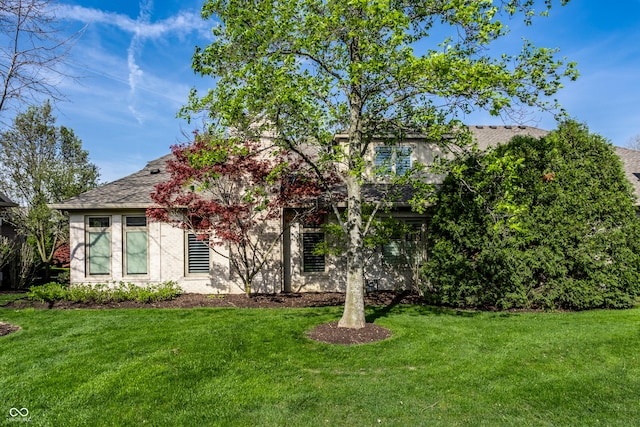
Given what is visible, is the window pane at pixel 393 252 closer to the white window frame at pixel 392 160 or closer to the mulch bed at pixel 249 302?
the mulch bed at pixel 249 302

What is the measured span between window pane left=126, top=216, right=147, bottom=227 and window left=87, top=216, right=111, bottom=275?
59 cm

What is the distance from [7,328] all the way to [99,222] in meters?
4.63

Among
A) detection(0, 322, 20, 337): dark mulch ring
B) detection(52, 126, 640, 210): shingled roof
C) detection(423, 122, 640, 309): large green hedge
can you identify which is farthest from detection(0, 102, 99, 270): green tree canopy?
detection(423, 122, 640, 309): large green hedge

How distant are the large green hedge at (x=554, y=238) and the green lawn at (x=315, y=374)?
119 cm

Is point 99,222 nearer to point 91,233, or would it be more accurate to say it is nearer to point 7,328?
point 91,233

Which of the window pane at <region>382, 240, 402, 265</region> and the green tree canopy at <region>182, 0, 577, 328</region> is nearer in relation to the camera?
the green tree canopy at <region>182, 0, 577, 328</region>

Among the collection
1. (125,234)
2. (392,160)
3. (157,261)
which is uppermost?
(392,160)

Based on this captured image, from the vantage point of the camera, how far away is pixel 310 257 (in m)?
12.0

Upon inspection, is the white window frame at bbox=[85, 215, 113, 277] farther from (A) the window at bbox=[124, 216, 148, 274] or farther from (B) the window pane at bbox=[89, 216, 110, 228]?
(A) the window at bbox=[124, 216, 148, 274]

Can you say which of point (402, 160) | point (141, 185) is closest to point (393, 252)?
point (402, 160)

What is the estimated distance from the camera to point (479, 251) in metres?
9.34

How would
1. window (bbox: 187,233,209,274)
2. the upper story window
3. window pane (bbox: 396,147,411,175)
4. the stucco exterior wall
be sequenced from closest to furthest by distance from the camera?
window pane (bbox: 396,147,411,175) < the stucco exterior wall < window (bbox: 187,233,209,274) < the upper story window

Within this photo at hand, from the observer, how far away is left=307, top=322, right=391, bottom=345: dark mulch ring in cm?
645

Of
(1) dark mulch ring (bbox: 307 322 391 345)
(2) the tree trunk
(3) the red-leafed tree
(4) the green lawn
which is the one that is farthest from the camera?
(3) the red-leafed tree
